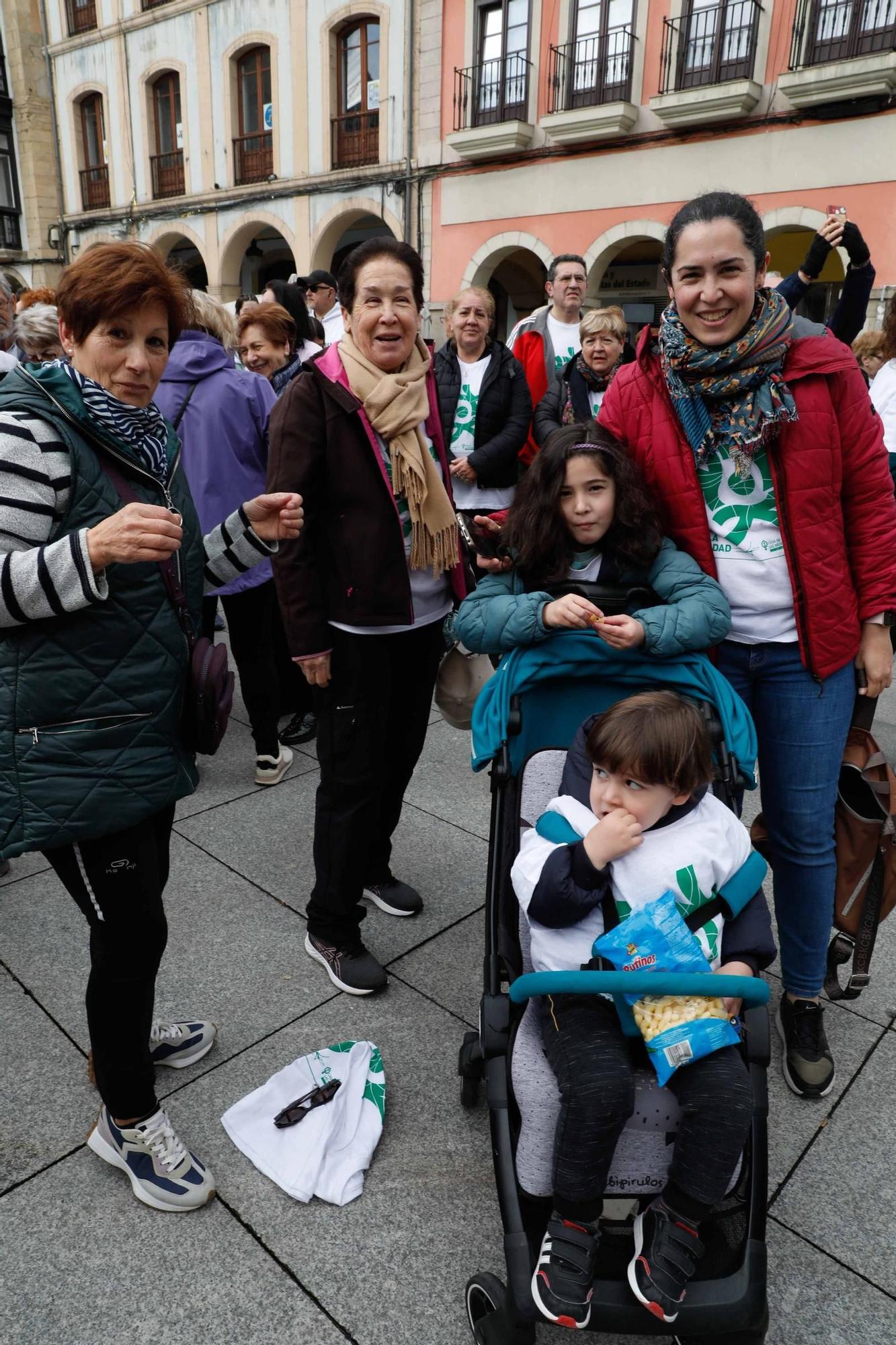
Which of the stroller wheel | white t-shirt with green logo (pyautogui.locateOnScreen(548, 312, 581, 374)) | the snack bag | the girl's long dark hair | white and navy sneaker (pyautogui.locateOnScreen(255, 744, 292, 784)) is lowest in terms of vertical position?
white and navy sneaker (pyautogui.locateOnScreen(255, 744, 292, 784))

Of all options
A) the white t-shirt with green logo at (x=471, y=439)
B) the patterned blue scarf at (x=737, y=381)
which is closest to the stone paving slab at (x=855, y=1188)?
the patterned blue scarf at (x=737, y=381)

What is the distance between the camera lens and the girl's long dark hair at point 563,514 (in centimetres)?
221

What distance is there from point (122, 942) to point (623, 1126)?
1.08 m

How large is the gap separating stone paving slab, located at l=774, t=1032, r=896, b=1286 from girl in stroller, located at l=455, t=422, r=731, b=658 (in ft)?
4.40

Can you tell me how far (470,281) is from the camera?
15.7 m

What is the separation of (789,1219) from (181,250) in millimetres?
25051

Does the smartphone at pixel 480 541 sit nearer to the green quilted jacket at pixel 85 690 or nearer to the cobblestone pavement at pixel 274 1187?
the green quilted jacket at pixel 85 690

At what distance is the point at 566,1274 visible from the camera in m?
1.56

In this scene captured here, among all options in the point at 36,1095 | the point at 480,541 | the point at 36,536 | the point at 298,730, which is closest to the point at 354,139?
the point at 298,730

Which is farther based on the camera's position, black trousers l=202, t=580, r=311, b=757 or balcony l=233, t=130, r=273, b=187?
balcony l=233, t=130, r=273, b=187

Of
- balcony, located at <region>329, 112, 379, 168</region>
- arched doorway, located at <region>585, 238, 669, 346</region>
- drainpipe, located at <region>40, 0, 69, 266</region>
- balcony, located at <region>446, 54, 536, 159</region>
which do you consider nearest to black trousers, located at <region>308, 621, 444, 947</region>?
arched doorway, located at <region>585, 238, 669, 346</region>

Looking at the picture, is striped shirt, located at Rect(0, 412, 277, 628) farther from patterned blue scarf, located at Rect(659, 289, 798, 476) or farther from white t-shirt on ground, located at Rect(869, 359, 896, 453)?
white t-shirt on ground, located at Rect(869, 359, 896, 453)

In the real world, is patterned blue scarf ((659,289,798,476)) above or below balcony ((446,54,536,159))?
below

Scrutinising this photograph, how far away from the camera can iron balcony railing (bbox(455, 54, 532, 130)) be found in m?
14.4
